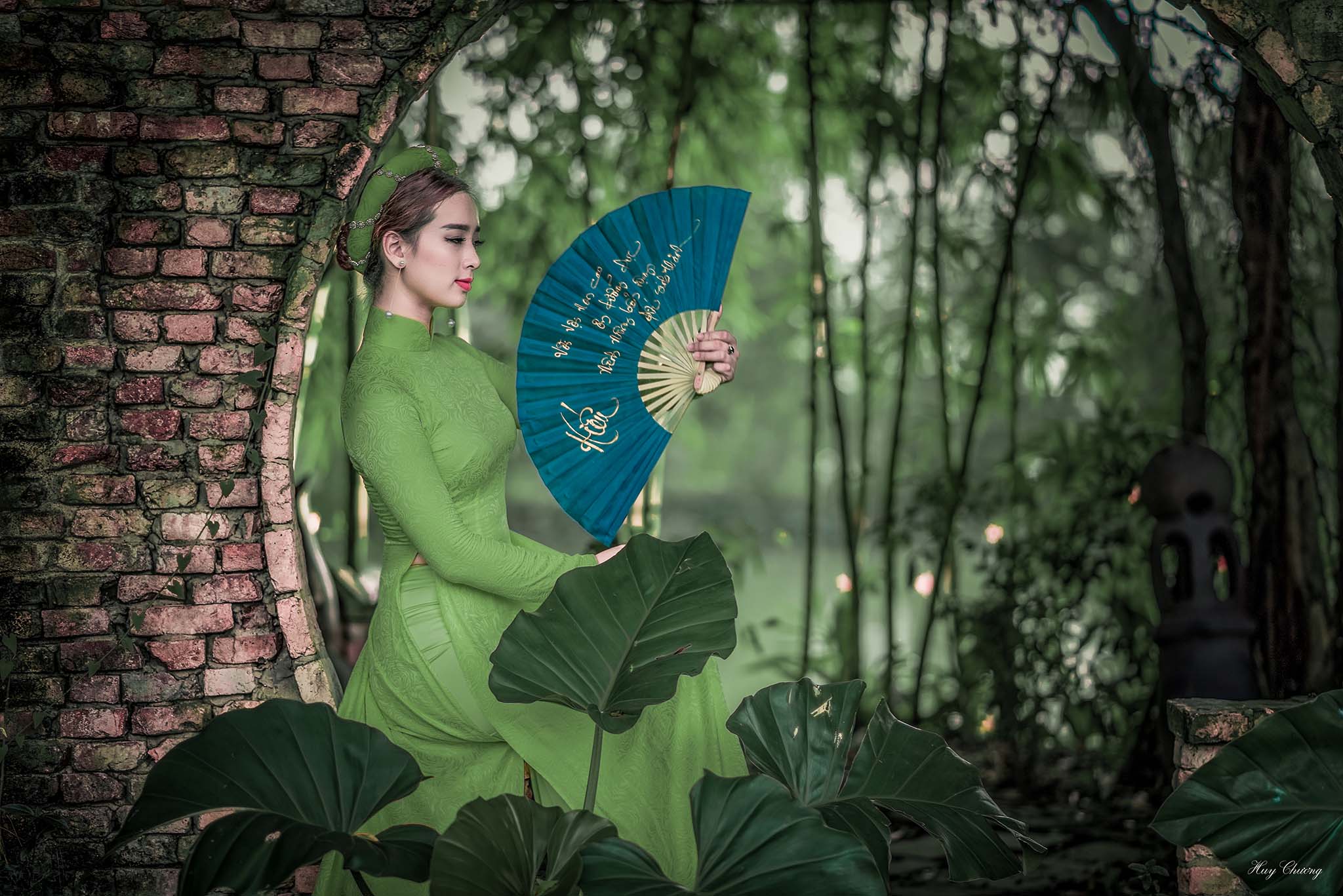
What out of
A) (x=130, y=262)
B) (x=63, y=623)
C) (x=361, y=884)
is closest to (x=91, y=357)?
(x=130, y=262)

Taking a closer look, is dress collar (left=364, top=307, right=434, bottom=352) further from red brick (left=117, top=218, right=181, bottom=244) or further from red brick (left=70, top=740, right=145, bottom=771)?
red brick (left=70, top=740, right=145, bottom=771)

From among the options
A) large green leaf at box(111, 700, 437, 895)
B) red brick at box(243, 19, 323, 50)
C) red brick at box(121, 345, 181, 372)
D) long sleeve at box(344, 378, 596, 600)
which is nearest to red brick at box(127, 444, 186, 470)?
red brick at box(121, 345, 181, 372)

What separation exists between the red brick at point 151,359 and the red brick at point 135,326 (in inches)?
0.8

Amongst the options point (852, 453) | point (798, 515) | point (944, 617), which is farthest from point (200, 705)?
point (798, 515)

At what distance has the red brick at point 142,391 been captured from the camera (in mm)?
2547

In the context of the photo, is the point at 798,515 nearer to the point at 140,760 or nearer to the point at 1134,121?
the point at 1134,121

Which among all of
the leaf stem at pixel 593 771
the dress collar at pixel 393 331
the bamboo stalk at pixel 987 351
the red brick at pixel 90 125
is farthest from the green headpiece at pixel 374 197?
the bamboo stalk at pixel 987 351

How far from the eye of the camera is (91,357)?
2541mm

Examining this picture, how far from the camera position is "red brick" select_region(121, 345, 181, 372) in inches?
100

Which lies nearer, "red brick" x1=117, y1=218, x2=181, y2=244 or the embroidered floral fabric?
the embroidered floral fabric

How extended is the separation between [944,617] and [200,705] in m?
2.90

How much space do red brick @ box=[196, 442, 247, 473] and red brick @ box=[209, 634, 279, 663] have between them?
1.13 ft

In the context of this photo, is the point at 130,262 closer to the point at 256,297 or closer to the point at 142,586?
the point at 256,297

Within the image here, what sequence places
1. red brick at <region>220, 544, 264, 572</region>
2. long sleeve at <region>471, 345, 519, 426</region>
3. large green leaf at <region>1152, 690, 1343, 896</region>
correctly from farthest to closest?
red brick at <region>220, 544, 264, 572</region> < long sleeve at <region>471, 345, 519, 426</region> < large green leaf at <region>1152, 690, 1343, 896</region>
